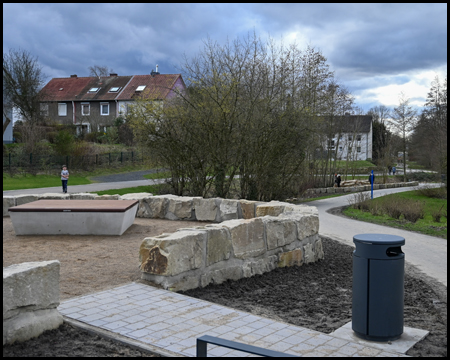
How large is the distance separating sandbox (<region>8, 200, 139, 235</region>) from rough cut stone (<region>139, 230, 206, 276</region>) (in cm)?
361

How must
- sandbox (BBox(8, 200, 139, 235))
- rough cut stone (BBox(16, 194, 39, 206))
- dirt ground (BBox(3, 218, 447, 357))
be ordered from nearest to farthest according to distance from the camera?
dirt ground (BBox(3, 218, 447, 357))
sandbox (BBox(8, 200, 139, 235))
rough cut stone (BBox(16, 194, 39, 206))

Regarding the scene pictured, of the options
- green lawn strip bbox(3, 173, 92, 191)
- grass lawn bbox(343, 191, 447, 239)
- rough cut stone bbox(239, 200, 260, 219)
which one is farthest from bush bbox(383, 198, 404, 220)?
green lawn strip bbox(3, 173, 92, 191)

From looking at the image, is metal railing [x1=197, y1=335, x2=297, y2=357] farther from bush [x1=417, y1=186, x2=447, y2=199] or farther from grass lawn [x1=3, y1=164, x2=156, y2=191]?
bush [x1=417, y1=186, x2=447, y2=199]

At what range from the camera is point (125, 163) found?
35.6 m

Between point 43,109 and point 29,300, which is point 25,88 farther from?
point 29,300

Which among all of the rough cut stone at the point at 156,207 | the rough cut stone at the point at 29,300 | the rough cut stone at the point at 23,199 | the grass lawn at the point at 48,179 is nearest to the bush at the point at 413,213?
the rough cut stone at the point at 156,207

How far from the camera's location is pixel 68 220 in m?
9.78

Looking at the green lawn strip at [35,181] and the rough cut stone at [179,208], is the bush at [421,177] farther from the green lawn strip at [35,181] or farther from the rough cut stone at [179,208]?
the rough cut stone at [179,208]

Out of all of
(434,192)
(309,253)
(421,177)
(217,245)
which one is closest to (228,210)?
(309,253)

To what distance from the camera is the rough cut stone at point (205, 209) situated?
1154 cm

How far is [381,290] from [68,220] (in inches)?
277

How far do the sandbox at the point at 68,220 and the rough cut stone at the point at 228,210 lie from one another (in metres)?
2.50

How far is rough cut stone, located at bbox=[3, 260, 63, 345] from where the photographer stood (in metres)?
4.11

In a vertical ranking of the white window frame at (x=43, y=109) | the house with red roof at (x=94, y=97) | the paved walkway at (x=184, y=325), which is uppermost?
the house with red roof at (x=94, y=97)
